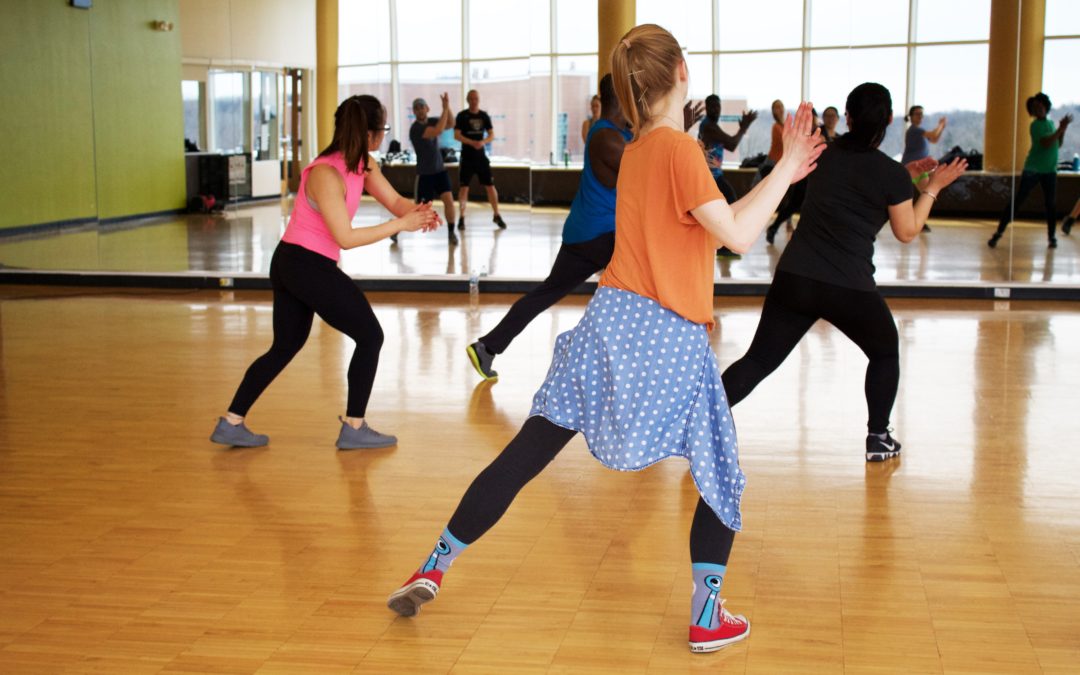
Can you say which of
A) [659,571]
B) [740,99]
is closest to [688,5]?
[740,99]

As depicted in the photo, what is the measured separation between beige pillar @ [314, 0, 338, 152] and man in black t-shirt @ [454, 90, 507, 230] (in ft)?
3.60

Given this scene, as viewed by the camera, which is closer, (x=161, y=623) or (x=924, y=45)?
(x=161, y=623)

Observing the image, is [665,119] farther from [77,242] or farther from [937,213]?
[77,242]

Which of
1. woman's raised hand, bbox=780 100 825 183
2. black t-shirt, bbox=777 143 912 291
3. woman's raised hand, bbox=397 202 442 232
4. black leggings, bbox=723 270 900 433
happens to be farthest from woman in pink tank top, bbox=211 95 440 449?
woman's raised hand, bbox=780 100 825 183

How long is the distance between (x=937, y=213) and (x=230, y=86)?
6.15 metres

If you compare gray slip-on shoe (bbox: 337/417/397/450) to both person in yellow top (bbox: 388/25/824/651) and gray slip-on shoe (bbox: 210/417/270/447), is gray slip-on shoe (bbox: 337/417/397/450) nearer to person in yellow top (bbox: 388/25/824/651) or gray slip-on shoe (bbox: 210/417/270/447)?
gray slip-on shoe (bbox: 210/417/270/447)

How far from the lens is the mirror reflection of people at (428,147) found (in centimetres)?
1055

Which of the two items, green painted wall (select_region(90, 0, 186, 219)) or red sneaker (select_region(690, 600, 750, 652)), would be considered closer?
red sneaker (select_region(690, 600, 750, 652))

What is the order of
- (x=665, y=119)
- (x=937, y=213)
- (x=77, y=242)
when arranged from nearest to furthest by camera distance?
1. (x=665, y=119)
2. (x=937, y=213)
3. (x=77, y=242)

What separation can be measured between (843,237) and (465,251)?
6511 mm

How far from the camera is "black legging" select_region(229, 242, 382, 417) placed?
494 cm

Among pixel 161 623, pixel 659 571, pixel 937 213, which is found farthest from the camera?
pixel 937 213

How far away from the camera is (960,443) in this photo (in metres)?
5.24

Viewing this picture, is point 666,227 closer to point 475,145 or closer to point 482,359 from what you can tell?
point 482,359
